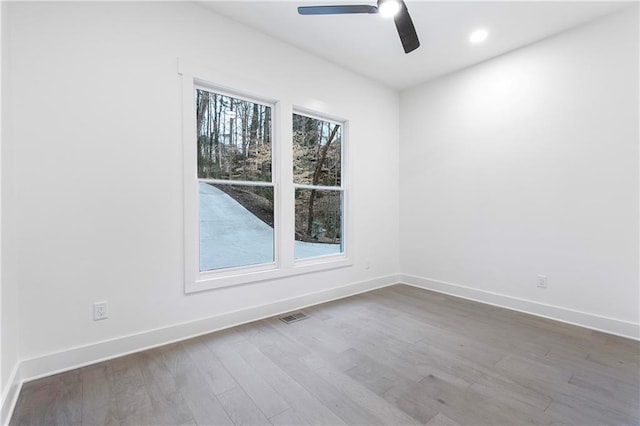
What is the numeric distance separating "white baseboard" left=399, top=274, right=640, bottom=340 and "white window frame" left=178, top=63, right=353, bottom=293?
1.28m

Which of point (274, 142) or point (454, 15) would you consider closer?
point (454, 15)

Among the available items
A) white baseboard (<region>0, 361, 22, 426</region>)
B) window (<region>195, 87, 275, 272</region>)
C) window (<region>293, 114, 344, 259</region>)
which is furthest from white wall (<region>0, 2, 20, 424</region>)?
window (<region>293, 114, 344, 259</region>)

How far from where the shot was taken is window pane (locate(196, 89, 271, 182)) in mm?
2672

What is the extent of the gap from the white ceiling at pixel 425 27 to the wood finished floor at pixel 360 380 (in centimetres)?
290

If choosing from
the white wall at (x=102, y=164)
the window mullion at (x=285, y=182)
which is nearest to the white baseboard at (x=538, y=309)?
the window mullion at (x=285, y=182)

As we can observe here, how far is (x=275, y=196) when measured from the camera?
310 centimetres

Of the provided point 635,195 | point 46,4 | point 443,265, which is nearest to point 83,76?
point 46,4

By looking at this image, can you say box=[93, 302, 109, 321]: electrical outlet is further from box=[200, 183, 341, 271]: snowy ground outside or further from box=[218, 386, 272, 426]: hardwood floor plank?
box=[218, 386, 272, 426]: hardwood floor plank

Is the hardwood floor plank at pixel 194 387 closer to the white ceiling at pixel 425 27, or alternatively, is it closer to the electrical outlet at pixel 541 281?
the white ceiling at pixel 425 27

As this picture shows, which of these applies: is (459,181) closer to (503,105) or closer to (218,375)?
(503,105)

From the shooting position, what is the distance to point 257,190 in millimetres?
3012

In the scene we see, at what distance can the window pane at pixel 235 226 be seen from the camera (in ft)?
8.80

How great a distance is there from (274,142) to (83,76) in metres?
1.61

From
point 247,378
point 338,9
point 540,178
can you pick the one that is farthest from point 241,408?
point 540,178
